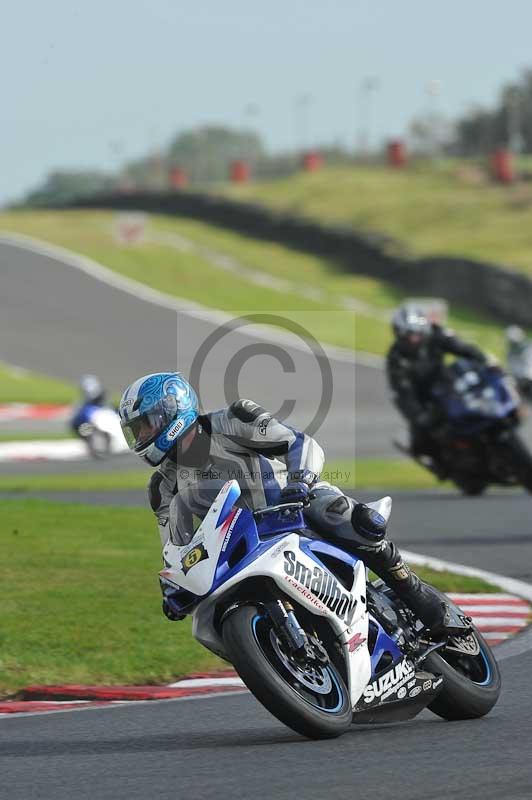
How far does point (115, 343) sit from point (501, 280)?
10.9 m

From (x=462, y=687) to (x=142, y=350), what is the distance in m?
30.2

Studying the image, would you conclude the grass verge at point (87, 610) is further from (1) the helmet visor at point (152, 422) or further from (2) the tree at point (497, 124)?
(2) the tree at point (497, 124)

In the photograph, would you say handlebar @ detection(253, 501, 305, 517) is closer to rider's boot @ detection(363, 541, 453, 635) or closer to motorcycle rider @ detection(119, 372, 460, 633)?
motorcycle rider @ detection(119, 372, 460, 633)

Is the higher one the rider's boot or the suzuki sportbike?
the rider's boot

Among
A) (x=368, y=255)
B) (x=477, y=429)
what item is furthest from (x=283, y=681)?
(x=368, y=255)

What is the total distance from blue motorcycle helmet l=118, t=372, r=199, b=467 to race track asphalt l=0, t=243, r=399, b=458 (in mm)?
17507

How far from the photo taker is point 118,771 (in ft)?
16.8

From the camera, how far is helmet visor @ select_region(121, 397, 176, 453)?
18.6ft

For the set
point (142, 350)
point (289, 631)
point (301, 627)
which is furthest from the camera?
point (142, 350)

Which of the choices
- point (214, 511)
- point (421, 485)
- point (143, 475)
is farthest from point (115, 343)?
point (214, 511)

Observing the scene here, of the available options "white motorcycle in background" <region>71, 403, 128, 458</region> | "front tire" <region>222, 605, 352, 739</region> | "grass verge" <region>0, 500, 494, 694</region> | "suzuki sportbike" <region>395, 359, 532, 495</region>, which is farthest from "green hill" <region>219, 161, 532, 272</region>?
"front tire" <region>222, 605, 352, 739</region>

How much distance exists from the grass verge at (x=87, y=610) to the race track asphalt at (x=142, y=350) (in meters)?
12.7

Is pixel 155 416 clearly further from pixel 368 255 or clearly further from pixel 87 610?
pixel 368 255

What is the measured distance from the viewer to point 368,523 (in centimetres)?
577
